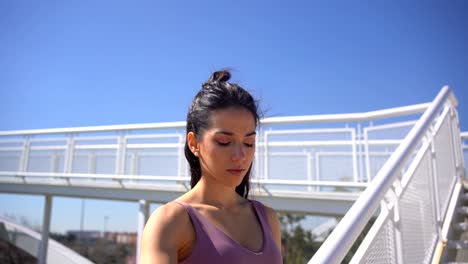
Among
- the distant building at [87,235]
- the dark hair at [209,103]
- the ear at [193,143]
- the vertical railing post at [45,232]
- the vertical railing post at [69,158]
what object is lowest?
A: the distant building at [87,235]

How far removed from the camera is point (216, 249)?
104cm

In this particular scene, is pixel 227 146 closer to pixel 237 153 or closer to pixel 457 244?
pixel 237 153

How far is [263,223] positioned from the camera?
128 cm

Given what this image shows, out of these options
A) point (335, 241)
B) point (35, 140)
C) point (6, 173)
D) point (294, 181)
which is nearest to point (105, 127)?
point (35, 140)

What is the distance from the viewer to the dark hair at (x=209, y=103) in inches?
49.1

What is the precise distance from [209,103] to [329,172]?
5.94m

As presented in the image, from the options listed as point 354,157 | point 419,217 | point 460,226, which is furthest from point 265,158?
point 419,217

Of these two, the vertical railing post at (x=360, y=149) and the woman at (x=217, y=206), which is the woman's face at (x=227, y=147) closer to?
the woman at (x=217, y=206)

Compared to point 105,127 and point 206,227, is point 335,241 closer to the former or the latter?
point 206,227

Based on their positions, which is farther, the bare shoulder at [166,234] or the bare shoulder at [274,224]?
the bare shoulder at [274,224]

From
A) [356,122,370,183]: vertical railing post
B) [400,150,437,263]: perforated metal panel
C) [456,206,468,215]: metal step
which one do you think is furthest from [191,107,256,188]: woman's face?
[356,122,370,183]: vertical railing post

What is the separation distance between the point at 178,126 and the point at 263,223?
716cm

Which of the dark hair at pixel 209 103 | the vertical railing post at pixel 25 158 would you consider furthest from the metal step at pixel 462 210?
the vertical railing post at pixel 25 158

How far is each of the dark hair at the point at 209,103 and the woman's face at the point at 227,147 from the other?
23 millimetres
